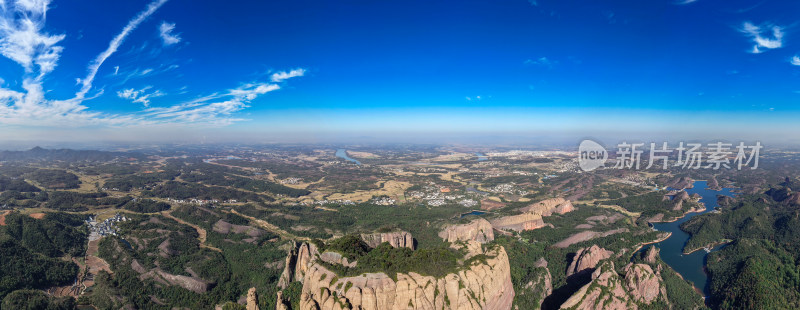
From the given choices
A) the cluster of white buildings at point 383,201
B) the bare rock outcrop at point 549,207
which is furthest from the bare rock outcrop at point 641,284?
the cluster of white buildings at point 383,201

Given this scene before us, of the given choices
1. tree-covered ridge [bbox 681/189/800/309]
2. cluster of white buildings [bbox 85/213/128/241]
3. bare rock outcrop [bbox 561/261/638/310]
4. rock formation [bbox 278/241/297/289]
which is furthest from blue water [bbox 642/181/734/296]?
cluster of white buildings [bbox 85/213/128/241]

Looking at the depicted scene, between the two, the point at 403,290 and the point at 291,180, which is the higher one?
the point at 403,290

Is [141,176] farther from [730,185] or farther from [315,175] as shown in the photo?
[730,185]

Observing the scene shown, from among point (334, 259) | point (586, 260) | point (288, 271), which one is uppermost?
point (334, 259)

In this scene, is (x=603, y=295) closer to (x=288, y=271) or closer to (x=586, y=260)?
(x=586, y=260)

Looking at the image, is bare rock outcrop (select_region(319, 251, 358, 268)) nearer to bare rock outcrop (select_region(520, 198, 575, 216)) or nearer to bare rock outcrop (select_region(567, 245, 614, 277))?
bare rock outcrop (select_region(567, 245, 614, 277))

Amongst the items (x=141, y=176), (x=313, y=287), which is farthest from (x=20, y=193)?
(x=313, y=287)

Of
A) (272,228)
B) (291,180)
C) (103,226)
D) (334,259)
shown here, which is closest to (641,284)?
(334,259)

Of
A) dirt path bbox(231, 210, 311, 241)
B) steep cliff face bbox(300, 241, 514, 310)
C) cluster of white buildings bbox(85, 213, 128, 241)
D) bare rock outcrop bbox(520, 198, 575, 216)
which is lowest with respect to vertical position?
dirt path bbox(231, 210, 311, 241)
